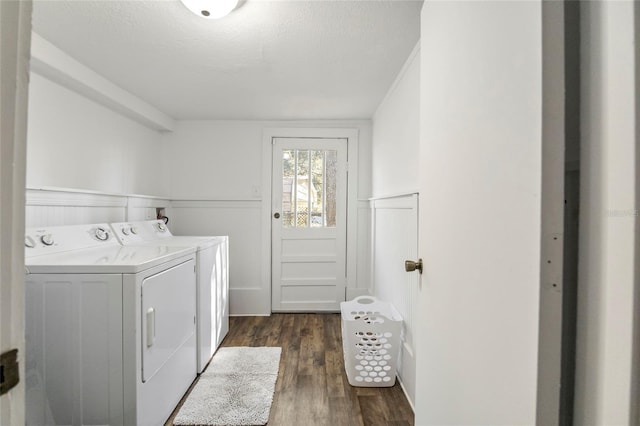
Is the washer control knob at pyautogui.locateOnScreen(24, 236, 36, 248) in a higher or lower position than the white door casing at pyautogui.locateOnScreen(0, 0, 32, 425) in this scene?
lower

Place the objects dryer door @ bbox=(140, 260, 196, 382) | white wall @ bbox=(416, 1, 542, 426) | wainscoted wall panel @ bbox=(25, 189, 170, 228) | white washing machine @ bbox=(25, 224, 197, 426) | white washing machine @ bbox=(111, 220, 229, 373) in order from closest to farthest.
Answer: white wall @ bbox=(416, 1, 542, 426) < white washing machine @ bbox=(25, 224, 197, 426) < dryer door @ bbox=(140, 260, 196, 382) < wainscoted wall panel @ bbox=(25, 189, 170, 228) < white washing machine @ bbox=(111, 220, 229, 373)

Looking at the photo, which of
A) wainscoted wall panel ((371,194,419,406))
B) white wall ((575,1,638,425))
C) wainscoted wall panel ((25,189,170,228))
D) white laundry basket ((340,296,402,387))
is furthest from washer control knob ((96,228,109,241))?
white wall ((575,1,638,425))

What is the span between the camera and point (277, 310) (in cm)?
316

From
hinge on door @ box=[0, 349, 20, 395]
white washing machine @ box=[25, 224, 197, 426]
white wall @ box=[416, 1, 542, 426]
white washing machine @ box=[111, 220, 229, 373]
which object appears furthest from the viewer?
white washing machine @ box=[111, 220, 229, 373]

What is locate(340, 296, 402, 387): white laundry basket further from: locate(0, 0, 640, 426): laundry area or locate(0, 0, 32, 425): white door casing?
locate(0, 0, 32, 425): white door casing

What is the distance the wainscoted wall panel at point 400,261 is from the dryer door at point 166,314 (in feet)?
4.21

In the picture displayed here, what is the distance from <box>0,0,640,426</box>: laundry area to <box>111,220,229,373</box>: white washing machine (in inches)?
1.1

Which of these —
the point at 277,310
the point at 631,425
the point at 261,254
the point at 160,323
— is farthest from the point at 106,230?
the point at 631,425

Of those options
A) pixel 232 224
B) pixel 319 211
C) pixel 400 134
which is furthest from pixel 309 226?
pixel 400 134

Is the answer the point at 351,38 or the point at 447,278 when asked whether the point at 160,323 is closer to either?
the point at 447,278

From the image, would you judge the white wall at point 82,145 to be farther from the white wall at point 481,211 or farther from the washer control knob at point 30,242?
the white wall at point 481,211

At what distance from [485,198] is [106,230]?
7.24 feet

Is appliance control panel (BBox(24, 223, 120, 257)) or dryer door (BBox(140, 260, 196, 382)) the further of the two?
appliance control panel (BBox(24, 223, 120, 257))

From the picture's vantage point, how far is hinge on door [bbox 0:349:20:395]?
1.17ft
